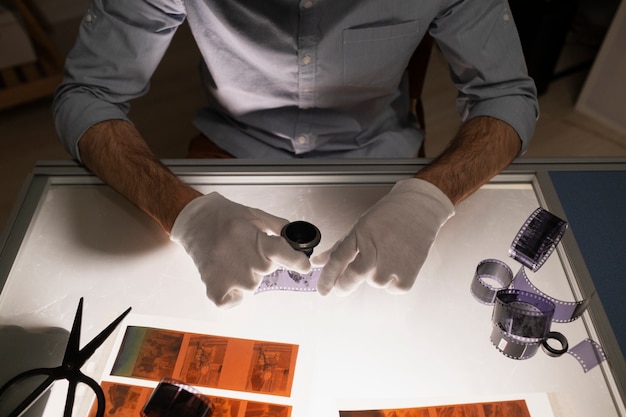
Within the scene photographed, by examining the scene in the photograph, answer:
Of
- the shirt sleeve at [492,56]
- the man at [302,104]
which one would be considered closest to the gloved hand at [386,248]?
the man at [302,104]

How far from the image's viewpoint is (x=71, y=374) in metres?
0.92

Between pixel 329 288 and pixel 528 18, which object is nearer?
pixel 329 288

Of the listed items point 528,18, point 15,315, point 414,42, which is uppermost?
point 414,42

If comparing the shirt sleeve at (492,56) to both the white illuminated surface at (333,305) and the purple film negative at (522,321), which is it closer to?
the white illuminated surface at (333,305)

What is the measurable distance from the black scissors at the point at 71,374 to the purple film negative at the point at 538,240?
769 mm

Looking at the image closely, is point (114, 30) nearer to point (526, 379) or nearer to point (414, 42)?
point (414, 42)

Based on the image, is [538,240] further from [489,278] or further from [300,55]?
[300,55]

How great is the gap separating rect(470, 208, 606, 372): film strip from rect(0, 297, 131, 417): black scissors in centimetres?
66

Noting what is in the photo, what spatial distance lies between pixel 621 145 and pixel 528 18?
76 centimetres

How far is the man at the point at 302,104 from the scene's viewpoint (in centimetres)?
102

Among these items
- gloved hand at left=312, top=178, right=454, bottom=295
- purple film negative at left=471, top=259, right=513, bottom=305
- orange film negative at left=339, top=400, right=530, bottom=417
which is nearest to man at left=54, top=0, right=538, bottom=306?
gloved hand at left=312, top=178, right=454, bottom=295

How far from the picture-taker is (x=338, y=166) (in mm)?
1227

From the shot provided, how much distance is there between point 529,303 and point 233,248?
546mm

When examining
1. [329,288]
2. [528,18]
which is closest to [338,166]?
[329,288]
